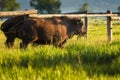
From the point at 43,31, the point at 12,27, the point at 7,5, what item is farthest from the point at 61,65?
the point at 7,5

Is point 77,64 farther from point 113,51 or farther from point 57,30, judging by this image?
point 57,30

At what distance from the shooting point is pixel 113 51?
8.27 meters

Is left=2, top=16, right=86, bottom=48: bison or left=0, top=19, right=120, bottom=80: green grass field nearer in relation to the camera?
left=0, top=19, right=120, bottom=80: green grass field

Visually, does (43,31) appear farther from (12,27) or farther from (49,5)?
(49,5)

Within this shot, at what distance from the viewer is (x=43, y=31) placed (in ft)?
37.8

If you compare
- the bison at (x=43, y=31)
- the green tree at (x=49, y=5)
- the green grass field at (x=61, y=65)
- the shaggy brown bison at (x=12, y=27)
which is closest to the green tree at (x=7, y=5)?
the green tree at (x=49, y=5)

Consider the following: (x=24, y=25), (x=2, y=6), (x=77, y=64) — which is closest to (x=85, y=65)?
(x=77, y=64)

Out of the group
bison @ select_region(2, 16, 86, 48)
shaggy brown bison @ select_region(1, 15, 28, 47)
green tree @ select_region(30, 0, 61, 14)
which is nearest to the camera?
bison @ select_region(2, 16, 86, 48)

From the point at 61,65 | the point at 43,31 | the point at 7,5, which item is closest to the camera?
the point at 61,65

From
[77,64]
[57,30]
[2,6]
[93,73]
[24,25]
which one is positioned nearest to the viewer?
[93,73]

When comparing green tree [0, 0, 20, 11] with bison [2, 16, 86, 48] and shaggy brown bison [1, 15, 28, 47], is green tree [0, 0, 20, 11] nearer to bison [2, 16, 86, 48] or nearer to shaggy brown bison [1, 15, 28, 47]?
bison [2, 16, 86, 48]

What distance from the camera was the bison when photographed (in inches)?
436

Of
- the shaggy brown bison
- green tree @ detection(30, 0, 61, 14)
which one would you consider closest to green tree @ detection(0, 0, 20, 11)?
green tree @ detection(30, 0, 61, 14)

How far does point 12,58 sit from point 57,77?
4.96 ft
